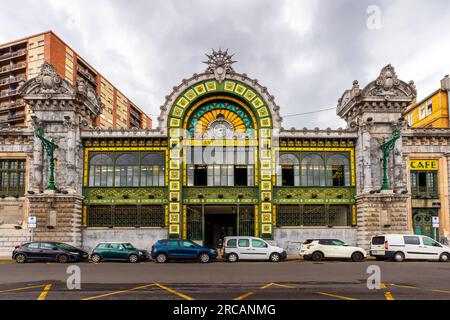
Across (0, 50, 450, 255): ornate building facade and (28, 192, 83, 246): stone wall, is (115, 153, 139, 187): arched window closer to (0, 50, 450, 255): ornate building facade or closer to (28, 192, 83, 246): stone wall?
(0, 50, 450, 255): ornate building facade

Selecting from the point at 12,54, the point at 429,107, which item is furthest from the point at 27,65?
the point at 429,107

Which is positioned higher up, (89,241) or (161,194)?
(161,194)

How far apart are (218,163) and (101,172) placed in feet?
29.2

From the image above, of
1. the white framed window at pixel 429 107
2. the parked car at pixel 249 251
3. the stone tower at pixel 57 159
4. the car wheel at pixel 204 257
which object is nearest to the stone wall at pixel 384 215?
the parked car at pixel 249 251

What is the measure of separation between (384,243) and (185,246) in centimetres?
1249

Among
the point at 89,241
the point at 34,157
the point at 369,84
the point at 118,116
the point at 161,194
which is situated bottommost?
the point at 89,241

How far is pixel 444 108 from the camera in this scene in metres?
53.8

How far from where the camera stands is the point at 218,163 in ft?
112

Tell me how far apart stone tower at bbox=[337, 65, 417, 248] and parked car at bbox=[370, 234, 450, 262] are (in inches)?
142

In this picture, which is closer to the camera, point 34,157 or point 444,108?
point 34,157

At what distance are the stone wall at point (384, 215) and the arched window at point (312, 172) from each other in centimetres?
366
